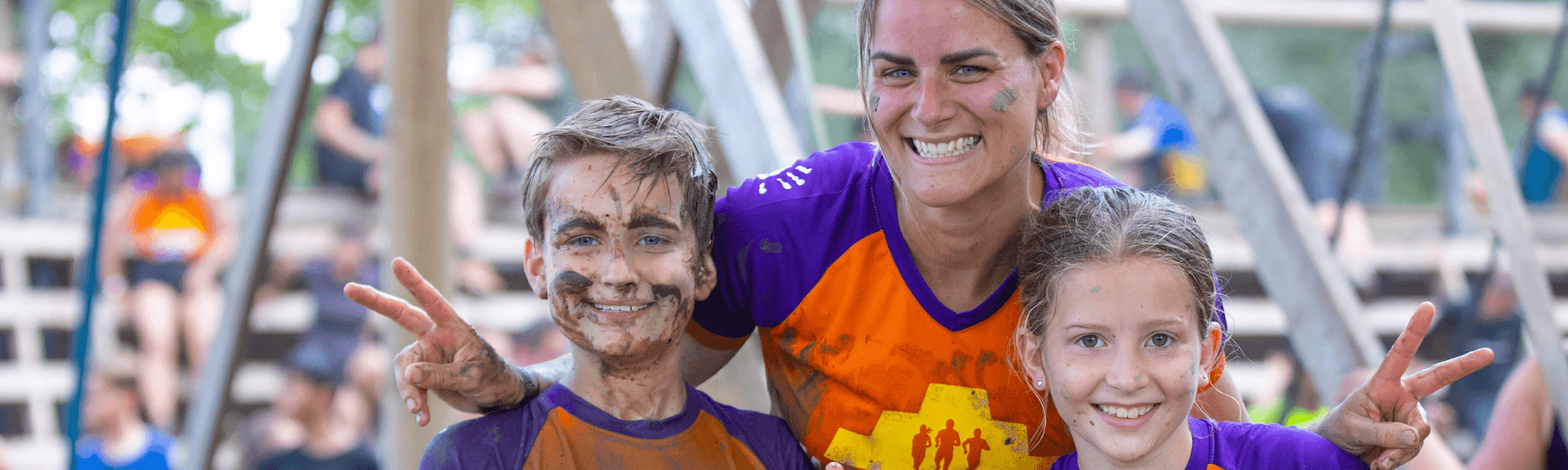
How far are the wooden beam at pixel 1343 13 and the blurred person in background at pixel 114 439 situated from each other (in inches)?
163

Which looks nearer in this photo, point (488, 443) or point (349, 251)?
point (488, 443)

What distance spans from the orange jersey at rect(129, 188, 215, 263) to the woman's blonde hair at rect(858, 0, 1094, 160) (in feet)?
14.8

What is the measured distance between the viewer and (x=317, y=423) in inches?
173

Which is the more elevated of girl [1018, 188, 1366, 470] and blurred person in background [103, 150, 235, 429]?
girl [1018, 188, 1366, 470]

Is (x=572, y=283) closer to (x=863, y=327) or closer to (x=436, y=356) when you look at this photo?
(x=436, y=356)

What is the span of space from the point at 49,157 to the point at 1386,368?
5855mm

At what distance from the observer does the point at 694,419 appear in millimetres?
1501

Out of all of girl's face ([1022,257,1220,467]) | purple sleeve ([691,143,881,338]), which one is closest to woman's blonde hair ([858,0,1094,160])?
purple sleeve ([691,143,881,338])

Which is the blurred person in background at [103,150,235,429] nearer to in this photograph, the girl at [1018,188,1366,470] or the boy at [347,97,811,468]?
the boy at [347,97,811,468]

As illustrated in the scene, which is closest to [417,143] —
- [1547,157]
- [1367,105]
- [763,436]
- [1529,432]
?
[763,436]

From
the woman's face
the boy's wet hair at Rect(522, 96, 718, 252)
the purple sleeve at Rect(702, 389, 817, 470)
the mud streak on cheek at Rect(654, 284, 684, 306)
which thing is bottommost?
the purple sleeve at Rect(702, 389, 817, 470)

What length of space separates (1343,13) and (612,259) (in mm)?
4751

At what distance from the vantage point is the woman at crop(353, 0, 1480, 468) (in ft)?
4.64

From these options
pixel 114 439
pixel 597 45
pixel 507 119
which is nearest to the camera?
pixel 597 45
